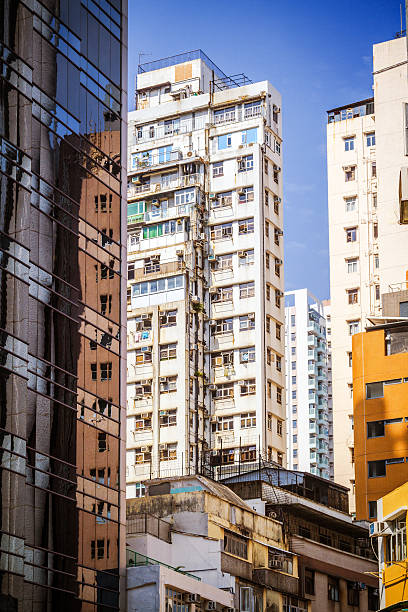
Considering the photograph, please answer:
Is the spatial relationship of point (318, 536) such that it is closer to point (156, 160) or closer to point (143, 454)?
point (143, 454)

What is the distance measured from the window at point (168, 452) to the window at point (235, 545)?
96.2 feet

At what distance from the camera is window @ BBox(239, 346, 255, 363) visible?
298 ft

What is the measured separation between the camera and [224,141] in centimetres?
9744

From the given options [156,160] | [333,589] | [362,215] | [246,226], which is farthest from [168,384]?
[333,589]

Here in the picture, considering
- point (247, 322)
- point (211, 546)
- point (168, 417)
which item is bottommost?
point (211, 546)

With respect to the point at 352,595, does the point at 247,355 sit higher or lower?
higher

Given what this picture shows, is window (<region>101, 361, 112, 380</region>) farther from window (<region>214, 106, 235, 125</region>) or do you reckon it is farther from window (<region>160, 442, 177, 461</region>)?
window (<region>214, 106, 235, 125</region>)

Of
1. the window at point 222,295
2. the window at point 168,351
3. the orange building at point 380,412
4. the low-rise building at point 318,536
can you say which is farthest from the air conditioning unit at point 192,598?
the window at point 222,295

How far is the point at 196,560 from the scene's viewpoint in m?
54.8

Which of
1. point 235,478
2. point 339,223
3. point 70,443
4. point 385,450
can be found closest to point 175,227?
point 339,223

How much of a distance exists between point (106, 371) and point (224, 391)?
138ft

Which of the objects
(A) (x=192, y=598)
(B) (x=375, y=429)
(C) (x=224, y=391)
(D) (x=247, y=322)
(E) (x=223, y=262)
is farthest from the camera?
(E) (x=223, y=262)

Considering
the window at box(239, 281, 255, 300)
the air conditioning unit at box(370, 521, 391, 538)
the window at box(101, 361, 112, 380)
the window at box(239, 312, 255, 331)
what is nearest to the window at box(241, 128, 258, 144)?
the window at box(239, 281, 255, 300)

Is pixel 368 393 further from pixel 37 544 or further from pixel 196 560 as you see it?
pixel 37 544
